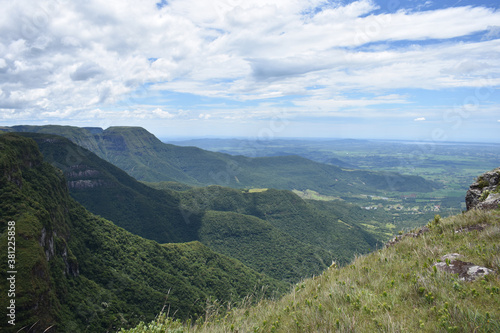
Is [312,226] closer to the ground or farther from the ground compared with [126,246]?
closer to the ground

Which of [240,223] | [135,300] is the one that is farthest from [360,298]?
[240,223]

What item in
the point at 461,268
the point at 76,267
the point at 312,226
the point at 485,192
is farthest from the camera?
the point at 312,226

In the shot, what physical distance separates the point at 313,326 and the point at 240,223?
149932mm

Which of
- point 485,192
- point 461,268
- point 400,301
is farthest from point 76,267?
point 485,192

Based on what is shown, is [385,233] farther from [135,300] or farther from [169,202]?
[135,300]

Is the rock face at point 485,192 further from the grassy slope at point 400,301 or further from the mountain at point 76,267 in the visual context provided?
the mountain at point 76,267

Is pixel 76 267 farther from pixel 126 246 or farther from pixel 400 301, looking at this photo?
pixel 400 301

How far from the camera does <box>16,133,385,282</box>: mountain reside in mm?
131875

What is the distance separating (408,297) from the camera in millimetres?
5672

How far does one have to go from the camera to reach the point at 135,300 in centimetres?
6003

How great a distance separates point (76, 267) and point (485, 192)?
270 feet

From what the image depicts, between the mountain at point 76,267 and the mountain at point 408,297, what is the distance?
2423 centimetres

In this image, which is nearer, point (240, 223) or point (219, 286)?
point (219, 286)

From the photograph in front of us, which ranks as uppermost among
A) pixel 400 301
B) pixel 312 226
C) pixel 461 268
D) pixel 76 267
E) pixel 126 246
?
pixel 461 268
